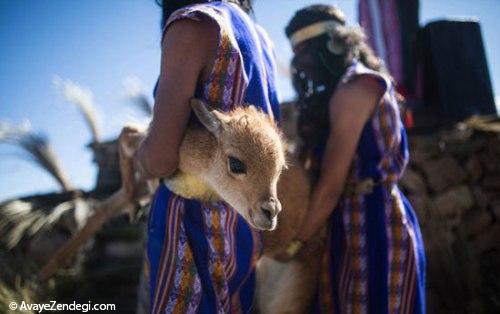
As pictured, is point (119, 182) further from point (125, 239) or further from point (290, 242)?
point (290, 242)

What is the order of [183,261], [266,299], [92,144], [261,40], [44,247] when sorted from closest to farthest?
[183,261] → [261,40] → [266,299] → [44,247] → [92,144]

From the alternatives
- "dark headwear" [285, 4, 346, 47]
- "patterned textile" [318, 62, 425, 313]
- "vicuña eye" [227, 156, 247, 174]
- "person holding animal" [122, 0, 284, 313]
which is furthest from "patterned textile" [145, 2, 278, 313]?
"dark headwear" [285, 4, 346, 47]

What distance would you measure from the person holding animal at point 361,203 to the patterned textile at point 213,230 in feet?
1.69

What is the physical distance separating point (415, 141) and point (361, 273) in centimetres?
270

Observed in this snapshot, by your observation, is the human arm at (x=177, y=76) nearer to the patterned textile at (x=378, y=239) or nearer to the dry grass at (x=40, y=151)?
Answer: the patterned textile at (x=378, y=239)

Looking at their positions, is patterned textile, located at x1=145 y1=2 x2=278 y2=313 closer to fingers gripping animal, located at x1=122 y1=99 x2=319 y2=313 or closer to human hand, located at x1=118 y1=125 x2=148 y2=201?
fingers gripping animal, located at x1=122 y1=99 x2=319 y2=313

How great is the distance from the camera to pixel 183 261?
55.6 inches

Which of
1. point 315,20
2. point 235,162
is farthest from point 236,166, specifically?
point 315,20

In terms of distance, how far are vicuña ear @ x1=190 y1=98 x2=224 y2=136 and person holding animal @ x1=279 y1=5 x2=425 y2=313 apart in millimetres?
743

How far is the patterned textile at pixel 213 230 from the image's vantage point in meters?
1.38

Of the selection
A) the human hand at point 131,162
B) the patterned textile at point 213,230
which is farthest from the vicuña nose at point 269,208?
the human hand at point 131,162

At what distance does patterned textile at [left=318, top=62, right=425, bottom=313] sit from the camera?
1924 millimetres

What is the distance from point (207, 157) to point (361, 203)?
96cm

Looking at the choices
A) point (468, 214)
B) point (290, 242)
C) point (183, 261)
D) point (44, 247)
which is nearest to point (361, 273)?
point (290, 242)
